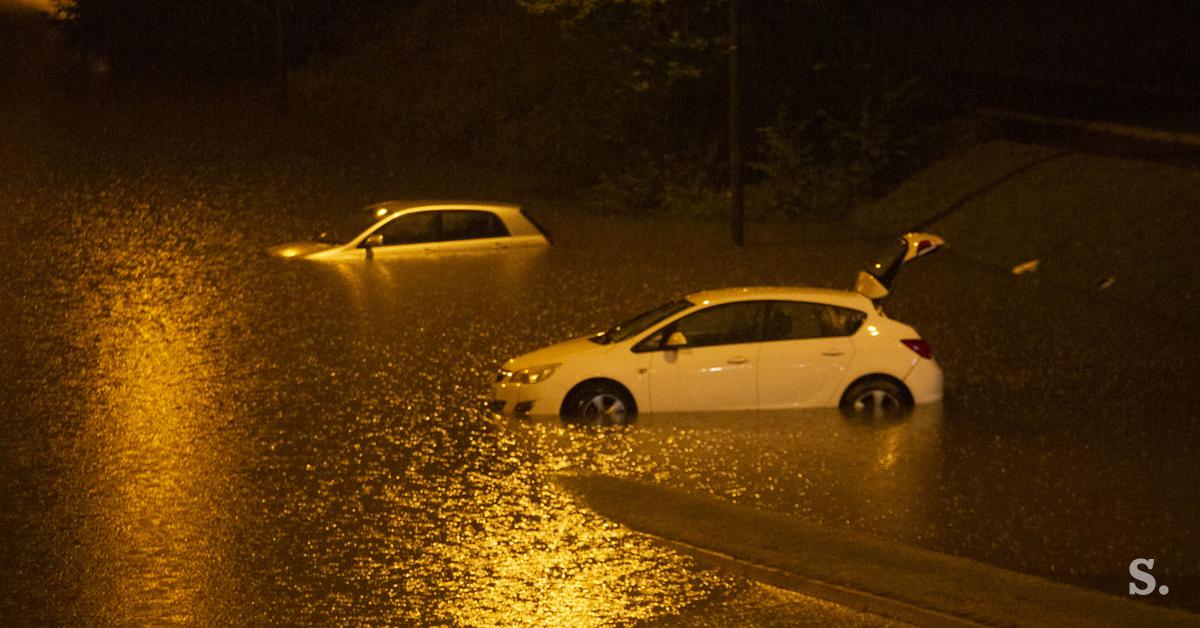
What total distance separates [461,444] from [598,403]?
5.31 ft

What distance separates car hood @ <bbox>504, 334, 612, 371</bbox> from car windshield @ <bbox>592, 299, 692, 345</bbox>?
0.16 metres

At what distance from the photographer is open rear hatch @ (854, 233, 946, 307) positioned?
53.1ft

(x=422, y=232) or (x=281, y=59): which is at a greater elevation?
(x=281, y=59)

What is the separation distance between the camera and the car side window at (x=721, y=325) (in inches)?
606

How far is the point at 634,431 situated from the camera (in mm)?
14867

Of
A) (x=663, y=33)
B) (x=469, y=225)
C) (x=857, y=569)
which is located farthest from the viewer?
(x=663, y=33)

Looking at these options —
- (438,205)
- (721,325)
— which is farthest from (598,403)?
(438,205)

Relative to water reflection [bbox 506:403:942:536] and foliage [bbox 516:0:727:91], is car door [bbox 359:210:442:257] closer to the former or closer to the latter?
foliage [bbox 516:0:727:91]

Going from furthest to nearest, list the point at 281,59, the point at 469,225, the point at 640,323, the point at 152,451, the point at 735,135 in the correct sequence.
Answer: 1. the point at 281,59
2. the point at 735,135
3. the point at 469,225
4. the point at 640,323
5. the point at 152,451

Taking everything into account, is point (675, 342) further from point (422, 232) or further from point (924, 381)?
point (422, 232)

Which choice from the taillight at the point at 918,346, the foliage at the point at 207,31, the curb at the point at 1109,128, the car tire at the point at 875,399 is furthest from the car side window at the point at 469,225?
the foliage at the point at 207,31

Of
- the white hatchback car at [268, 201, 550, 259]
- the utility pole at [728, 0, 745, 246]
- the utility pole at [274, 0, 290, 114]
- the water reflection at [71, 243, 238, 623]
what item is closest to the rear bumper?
the water reflection at [71, 243, 238, 623]

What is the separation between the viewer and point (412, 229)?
81.1ft

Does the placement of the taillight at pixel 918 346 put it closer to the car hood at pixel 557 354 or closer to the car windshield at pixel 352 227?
the car hood at pixel 557 354
